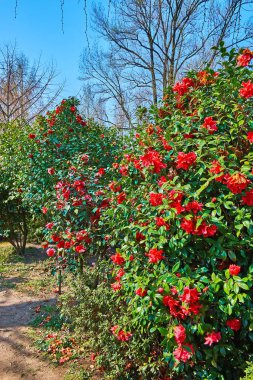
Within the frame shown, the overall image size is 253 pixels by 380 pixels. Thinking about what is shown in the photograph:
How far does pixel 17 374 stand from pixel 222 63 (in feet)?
9.38

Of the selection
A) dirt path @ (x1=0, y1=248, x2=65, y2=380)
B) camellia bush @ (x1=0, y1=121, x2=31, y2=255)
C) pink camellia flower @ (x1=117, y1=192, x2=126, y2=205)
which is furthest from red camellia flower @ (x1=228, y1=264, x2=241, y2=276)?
camellia bush @ (x1=0, y1=121, x2=31, y2=255)

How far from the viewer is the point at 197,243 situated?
1892 mm

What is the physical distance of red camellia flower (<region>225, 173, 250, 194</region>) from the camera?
1.70 m

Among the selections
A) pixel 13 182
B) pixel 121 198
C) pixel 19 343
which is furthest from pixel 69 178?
pixel 13 182

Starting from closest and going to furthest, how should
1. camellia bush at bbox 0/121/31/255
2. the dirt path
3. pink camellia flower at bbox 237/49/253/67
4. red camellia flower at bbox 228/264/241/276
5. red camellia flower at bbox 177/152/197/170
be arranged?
red camellia flower at bbox 228/264/241/276
red camellia flower at bbox 177/152/197/170
pink camellia flower at bbox 237/49/253/67
the dirt path
camellia bush at bbox 0/121/31/255

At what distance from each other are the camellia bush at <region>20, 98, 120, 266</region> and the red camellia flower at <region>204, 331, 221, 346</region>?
4.71 ft

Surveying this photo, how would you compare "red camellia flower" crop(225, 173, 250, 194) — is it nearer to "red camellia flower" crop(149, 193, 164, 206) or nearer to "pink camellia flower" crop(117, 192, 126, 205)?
"red camellia flower" crop(149, 193, 164, 206)

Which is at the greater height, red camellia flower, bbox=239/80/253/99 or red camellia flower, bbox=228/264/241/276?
red camellia flower, bbox=239/80/253/99

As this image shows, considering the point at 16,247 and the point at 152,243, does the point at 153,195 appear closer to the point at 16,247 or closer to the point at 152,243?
the point at 152,243

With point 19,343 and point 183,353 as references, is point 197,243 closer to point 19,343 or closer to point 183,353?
point 183,353

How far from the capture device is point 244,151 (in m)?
2.08

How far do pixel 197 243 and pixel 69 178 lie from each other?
6.19 feet

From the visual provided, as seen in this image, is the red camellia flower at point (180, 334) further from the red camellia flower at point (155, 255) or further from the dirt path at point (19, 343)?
the dirt path at point (19, 343)

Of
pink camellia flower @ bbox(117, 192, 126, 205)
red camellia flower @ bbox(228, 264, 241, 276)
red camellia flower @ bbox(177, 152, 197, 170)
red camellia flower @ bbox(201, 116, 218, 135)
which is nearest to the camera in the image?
red camellia flower @ bbox(228, 264, 241, 276)
